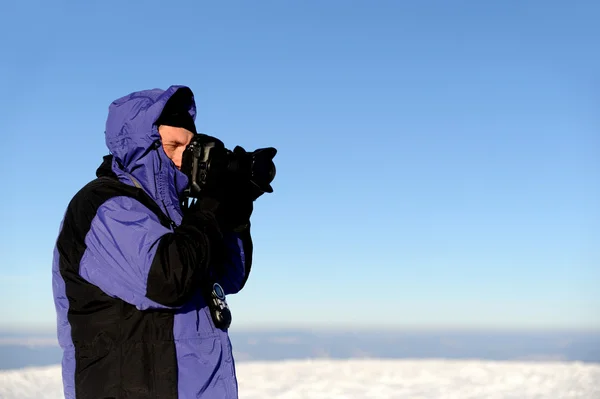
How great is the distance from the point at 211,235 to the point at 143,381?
52cm

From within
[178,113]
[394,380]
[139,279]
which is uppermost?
[178,113]

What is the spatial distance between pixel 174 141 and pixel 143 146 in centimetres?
14

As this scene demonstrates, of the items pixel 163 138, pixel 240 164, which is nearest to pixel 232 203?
pixel 240 164

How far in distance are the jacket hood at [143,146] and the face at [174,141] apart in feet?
0.12

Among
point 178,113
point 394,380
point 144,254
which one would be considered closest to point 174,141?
point 178,113

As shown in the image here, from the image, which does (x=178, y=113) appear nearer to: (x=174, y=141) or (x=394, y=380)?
(x=174, y=141)

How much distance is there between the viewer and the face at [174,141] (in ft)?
8.07

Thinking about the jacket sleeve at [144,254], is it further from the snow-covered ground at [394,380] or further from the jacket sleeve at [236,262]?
the snow-covered ground at [394,380]

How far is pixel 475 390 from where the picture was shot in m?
6.04

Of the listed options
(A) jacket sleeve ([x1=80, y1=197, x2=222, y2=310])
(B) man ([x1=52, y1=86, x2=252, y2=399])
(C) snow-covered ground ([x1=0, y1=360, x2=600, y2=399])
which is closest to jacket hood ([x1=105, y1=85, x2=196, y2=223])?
(B) man ([x1=52, y1=86, x2=252, y2=399])

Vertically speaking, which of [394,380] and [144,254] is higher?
[144,254]

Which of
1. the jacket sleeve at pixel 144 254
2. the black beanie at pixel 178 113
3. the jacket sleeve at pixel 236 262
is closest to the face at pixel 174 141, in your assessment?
the black beanie at pixel 178 113

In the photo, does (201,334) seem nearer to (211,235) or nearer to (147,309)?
(147,309)

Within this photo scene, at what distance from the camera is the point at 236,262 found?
107 inches
